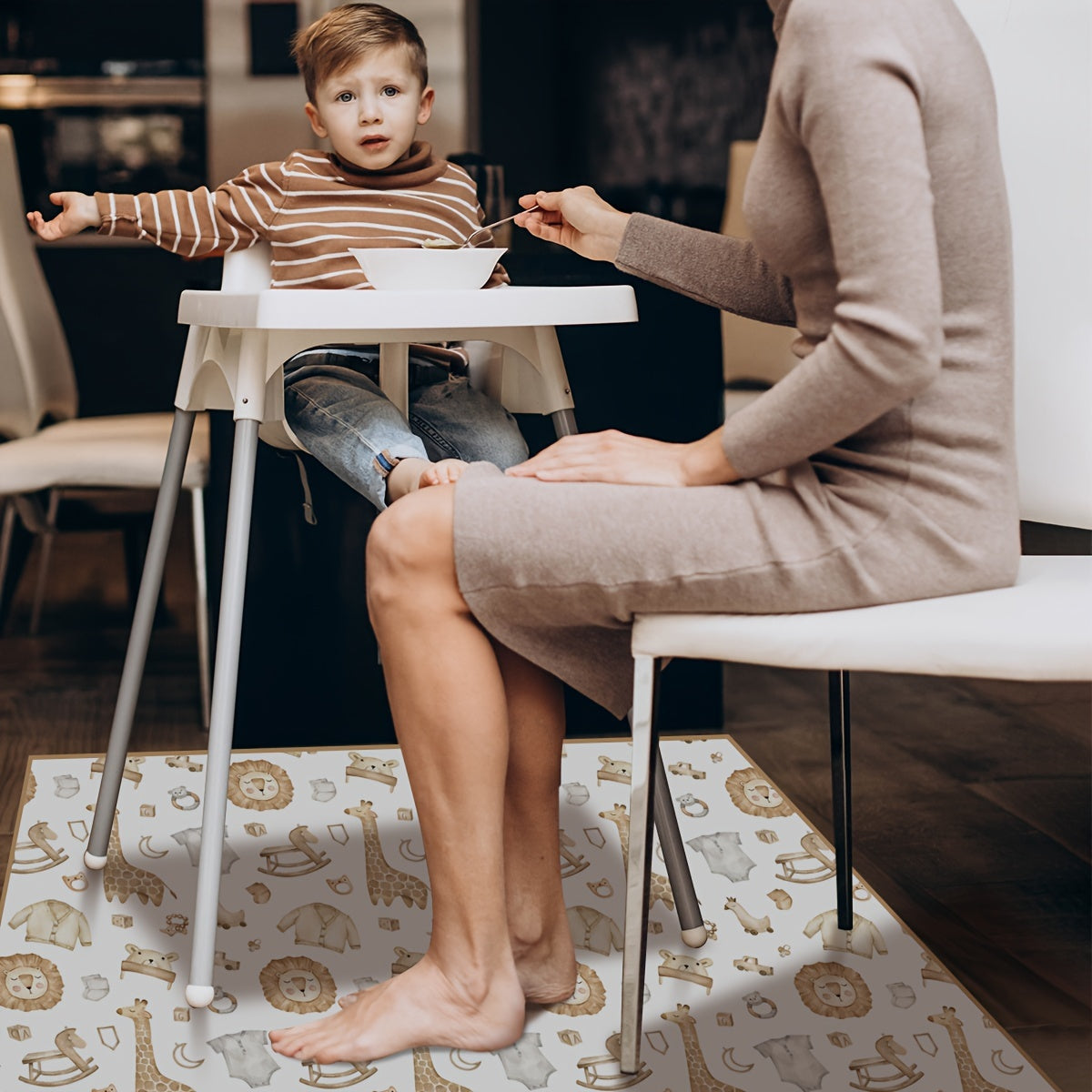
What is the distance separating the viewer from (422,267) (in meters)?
1.21

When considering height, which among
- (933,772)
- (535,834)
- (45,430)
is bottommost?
(933,772)

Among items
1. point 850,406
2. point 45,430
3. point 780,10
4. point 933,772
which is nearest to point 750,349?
point 933,772

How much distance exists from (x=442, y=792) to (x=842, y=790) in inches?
17.9

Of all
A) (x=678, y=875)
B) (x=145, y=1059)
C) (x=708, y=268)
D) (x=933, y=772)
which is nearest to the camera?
(x=145, y=1059)

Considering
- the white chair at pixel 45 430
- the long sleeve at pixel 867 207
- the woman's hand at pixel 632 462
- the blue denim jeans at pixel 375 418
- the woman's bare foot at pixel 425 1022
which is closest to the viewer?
the long sleeve at pixel 867 207

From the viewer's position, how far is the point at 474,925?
3.60 feet

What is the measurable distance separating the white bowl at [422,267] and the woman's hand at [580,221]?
0.10 m

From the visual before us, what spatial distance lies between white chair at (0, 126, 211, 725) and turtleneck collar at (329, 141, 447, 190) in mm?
667

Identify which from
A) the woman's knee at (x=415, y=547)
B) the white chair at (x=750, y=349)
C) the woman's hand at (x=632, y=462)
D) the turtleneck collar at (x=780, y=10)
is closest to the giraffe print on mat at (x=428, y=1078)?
the woman's knee at (x=415, y=547)

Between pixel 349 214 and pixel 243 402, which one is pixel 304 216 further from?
pixel 243 402

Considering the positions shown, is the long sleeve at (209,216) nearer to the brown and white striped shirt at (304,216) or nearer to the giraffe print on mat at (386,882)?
the brown and white striped shirt at (304,216)

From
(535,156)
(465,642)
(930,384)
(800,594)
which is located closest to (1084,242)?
(930,384)

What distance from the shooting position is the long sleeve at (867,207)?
0.89 m

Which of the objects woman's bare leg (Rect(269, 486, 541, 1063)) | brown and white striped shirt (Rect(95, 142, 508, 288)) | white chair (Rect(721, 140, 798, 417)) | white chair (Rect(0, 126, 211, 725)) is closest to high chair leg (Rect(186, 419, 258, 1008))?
woman's bare leg (Rect(269, 486, 541, 1063))
